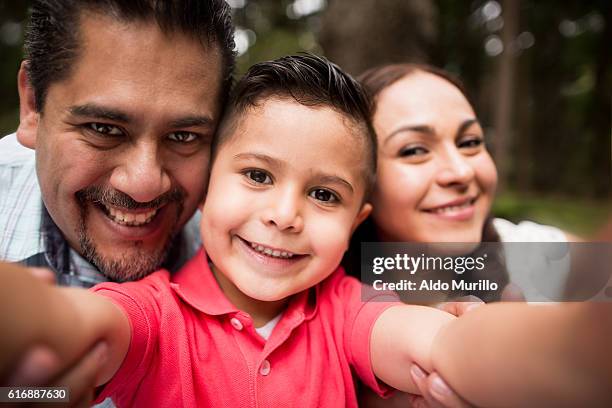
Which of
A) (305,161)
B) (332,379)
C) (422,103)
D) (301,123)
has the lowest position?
(332,379)

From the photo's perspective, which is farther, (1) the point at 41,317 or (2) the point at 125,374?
(2) the point at 125,374

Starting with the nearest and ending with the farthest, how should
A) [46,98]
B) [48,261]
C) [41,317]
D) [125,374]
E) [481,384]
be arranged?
[41,317], [481,384], [125,374], [46,98], [48,261]

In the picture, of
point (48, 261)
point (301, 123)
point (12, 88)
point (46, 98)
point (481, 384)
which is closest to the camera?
point (481, 384)

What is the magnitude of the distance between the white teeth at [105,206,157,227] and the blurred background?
172 centimetres

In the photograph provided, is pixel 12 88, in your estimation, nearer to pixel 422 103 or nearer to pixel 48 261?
pixel 48 261

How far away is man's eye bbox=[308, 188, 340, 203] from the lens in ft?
A: 4.61

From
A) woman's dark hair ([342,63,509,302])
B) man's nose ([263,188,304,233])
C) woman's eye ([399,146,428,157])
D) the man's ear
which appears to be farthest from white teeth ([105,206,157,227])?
woman's eye ([399,146,428,157])

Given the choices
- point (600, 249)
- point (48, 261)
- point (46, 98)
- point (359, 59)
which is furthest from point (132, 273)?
point (359, 59)

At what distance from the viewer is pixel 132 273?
1555 millimetres

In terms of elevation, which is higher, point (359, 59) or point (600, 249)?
point (359, 59)

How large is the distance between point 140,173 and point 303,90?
54 cm

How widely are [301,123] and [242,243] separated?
0.38m

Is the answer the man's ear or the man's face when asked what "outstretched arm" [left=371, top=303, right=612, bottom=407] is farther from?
the man's ear

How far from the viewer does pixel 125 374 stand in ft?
3.81
